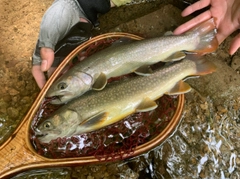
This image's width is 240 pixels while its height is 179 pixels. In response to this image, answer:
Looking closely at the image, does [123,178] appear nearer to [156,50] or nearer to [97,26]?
[156,50]

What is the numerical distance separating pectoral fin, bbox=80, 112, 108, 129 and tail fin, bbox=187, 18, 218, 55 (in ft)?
3.30

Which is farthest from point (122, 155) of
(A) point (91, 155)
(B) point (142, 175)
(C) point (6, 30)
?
(C) point (6, 30)

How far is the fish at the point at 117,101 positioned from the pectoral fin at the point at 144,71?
0.03m

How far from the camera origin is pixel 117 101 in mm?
2035

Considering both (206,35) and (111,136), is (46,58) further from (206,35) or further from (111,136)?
(206,35)

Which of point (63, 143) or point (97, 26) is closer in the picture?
point (63, 143)

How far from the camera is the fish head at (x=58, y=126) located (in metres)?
1.92

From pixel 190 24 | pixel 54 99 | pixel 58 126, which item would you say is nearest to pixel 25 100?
pixel 54 99

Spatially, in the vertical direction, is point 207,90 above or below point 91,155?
below

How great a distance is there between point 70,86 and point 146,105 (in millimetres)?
609

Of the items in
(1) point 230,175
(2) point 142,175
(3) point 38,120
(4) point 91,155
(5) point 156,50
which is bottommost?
(1) point 230,175

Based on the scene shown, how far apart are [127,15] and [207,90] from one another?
4.03 ft

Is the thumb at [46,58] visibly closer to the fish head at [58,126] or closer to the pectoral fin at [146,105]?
the fish head at [58,126]

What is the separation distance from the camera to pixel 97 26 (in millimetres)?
2891
